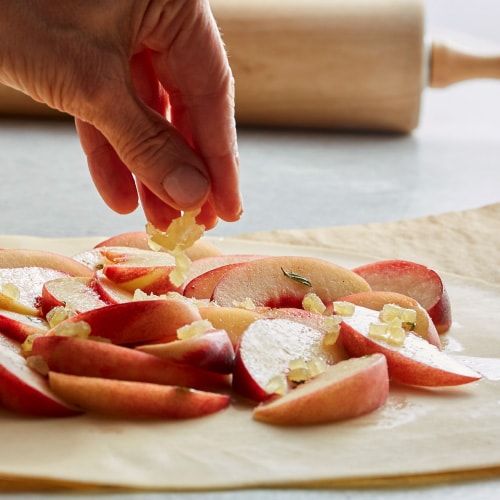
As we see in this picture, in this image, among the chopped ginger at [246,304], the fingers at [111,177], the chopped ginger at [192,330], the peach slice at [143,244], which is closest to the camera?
the chopped ginger at [192,330]

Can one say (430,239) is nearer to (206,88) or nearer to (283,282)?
(283,282)

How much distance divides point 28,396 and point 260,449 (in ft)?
1.10

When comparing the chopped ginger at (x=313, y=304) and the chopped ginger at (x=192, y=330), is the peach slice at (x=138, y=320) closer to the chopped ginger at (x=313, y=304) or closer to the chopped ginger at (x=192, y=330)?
the chopped ginger at (x=192, y=330)

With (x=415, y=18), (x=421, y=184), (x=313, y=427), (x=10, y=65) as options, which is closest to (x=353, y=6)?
(x=415, y=18)

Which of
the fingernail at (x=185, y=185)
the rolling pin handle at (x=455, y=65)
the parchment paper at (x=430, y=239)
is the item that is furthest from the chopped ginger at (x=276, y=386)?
the rolling pin handle at (x=455, y=65)

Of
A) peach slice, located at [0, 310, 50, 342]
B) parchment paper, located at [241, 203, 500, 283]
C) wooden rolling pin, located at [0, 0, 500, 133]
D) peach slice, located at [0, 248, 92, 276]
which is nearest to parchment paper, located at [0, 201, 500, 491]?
peach slice, located at [0, 310, 50, 342]

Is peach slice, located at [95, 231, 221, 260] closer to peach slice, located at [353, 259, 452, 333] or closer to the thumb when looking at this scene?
peach slice, located at [353, 259, 452, 333]

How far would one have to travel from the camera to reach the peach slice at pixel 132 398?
54.4 inches

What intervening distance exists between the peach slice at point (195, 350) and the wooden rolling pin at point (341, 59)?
2.34 metres

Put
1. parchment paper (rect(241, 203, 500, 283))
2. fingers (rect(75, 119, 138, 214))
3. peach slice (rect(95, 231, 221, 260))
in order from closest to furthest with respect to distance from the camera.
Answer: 1. fingers (rect(75, 119, 138, 214))
2. peach slice (rect(95, 231, 221, 260))
3. parchment paper (rect(241, 203, 500, 283))

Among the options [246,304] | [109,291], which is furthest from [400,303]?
[109,291]

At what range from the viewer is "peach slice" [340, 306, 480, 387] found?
5.05ft

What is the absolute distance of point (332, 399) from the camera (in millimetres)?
1398

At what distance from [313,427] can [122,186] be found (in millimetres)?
775
